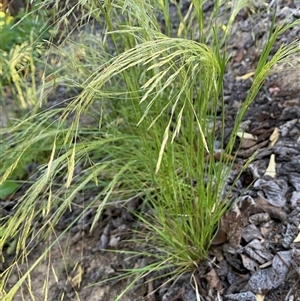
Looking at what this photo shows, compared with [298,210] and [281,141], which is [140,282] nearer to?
[298,210]

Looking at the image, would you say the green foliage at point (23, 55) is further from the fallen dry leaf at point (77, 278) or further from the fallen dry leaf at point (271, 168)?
the fallen dry leaf at point (271, 168)

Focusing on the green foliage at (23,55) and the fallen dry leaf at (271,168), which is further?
the fallen dry leaf at (271,168)

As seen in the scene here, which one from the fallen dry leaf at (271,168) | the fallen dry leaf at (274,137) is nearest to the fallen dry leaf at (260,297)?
the fallen dry leaf at (271,168)

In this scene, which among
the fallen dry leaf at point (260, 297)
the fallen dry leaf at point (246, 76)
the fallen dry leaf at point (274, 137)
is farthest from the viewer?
the fallen dry leaf at point (246, 76)

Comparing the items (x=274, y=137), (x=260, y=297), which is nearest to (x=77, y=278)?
(x=260, y=297)

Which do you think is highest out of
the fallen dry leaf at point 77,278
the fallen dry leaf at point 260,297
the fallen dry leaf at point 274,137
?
the fallen dry leaf at point 274,137

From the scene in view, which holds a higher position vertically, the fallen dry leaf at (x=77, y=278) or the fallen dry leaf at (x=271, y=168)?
the fallen dry leaf at (x=271, y=168)

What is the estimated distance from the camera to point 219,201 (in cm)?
129

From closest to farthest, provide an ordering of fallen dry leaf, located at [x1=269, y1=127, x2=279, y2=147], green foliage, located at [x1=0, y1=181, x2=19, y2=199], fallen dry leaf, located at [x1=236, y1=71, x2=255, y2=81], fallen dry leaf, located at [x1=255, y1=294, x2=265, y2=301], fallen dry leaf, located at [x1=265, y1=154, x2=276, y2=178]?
fallen dry leaf, located at [x1=255, y1=294, x2=265, y2=301], fallen dry leaf, located at [x1=265, y1=154, x2=276, y2=178], fallen dry leaf, located at [x1=269, y1=127, x2=279, y2=147], green foliage, located at [x1=0, y1=181, x2=19, y2=199], fallen dry leaf, located at [x1=236, y1=71, x2=255, y2=81]

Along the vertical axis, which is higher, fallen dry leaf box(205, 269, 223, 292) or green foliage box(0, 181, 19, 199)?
green foliage box(0, 181, 19, 199)

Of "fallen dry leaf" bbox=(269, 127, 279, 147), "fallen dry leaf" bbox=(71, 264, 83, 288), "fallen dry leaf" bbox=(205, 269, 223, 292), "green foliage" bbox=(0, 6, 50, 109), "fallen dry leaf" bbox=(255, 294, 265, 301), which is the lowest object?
"fallen dry leaf" bbox=(71, 264, 83, 288)

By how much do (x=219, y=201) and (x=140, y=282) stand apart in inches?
12.0

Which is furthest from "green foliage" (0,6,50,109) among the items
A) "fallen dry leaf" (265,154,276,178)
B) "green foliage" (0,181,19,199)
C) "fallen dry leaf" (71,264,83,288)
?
"fallen dry leaf" (265,154,276,178)

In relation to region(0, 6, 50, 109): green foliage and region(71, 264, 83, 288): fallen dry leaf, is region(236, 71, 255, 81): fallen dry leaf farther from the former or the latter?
region(71, 264, 83, 288): fallen dry leaf
